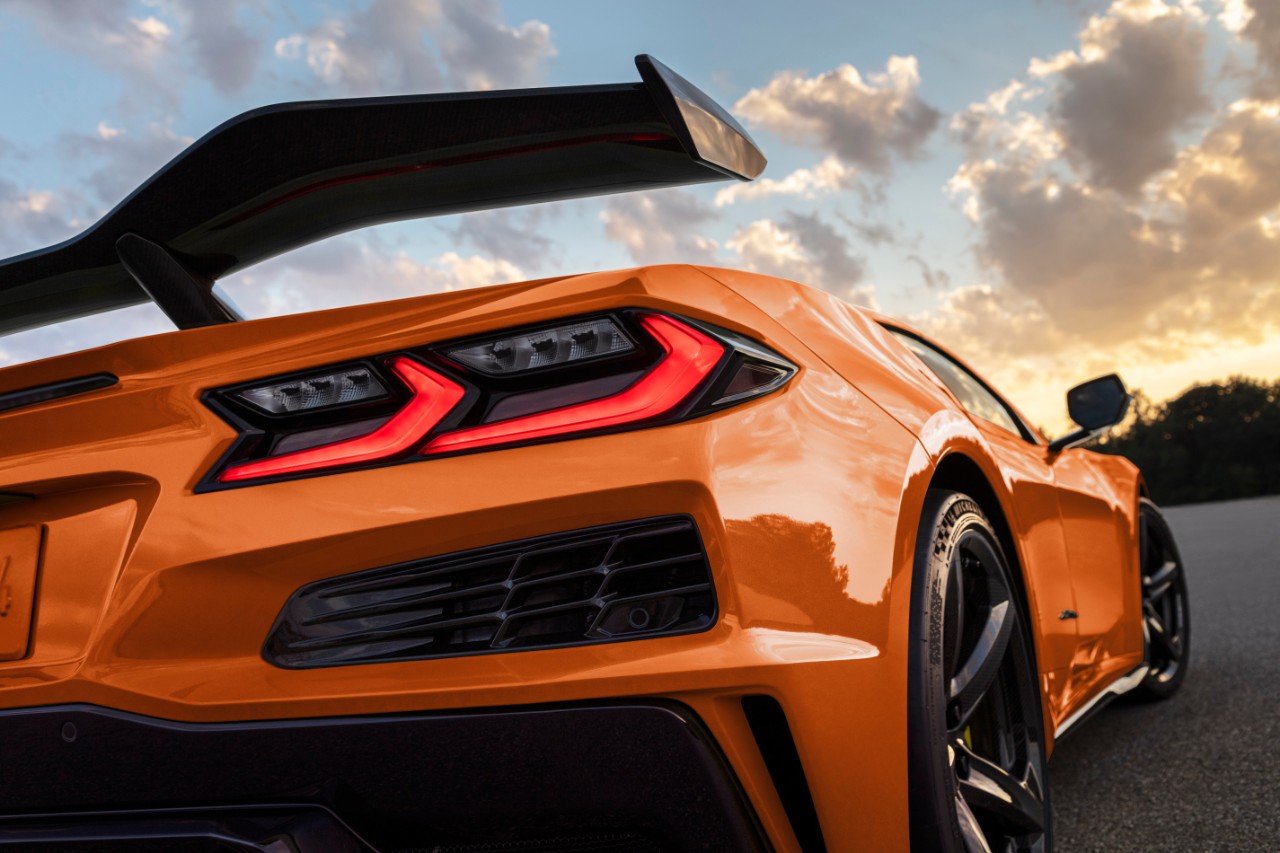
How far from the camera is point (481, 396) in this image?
1307 mm

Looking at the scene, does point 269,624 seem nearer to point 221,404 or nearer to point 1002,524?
point 221,404

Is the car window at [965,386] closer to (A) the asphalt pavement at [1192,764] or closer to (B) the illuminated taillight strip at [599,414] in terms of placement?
(A) the asphalt pavement at [1192,764]

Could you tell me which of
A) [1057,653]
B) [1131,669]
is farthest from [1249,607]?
[1057,653]

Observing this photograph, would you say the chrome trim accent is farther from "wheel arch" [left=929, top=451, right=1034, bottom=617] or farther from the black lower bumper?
the black lower bumper

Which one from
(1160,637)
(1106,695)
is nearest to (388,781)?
(1106,695)

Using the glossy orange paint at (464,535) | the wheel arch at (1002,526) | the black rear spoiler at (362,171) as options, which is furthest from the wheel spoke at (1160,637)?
the black rear spoiler at (362,171)

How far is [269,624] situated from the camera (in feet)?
4.19

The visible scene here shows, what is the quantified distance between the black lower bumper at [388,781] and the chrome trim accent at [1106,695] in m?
1.39

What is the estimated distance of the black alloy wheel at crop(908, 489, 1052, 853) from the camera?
1411mm

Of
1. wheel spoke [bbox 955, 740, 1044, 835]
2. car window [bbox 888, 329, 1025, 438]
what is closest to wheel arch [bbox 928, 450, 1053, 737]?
wheel spoke [bbox 955, 740, 1044, 835]

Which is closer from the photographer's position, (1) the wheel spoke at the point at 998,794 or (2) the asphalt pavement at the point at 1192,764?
(1) the wheel spoke at the point at 998,794

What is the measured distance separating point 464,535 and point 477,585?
0.07m

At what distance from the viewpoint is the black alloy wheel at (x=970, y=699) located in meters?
1.41

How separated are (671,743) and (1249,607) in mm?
6134
